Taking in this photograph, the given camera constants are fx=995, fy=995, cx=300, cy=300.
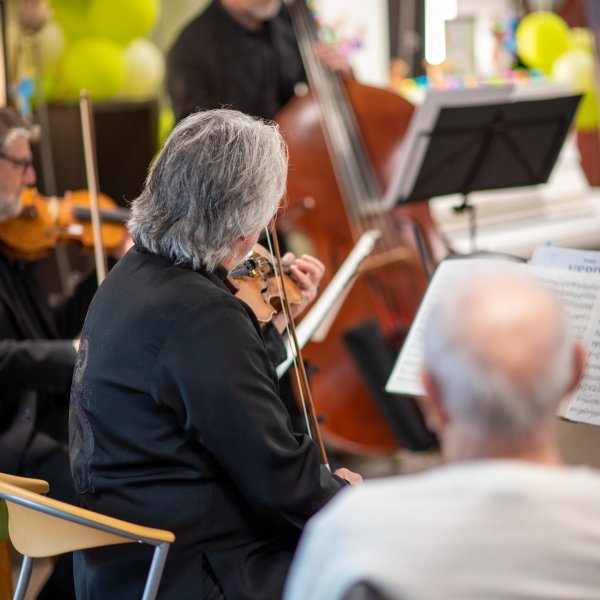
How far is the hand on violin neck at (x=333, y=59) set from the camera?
3.47 m

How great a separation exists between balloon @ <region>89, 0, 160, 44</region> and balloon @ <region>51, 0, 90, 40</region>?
5cm

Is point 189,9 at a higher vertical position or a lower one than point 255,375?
higher

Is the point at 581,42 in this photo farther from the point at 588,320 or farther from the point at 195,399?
the point at 195,399

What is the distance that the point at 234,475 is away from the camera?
5.03 feet

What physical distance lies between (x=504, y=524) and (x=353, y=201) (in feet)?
8.15

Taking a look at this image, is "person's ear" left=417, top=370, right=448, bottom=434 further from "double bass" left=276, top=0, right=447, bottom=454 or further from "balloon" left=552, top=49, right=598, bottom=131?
"balloon" left=552, top=49, right=598, bottom=131

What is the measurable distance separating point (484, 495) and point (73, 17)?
392cm

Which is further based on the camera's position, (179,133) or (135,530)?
(179,133)

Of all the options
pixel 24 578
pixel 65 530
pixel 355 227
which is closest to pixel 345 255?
pixel 355 227

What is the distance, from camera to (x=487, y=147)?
299 centimetres

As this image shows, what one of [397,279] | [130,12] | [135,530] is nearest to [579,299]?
[135,530]

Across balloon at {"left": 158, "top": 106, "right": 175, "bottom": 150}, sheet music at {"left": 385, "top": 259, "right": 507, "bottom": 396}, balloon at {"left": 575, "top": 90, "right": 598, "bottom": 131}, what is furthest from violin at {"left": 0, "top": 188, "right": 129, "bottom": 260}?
balloon at {"left": 575, "top": 90, "right": 598, "bottom": 131}

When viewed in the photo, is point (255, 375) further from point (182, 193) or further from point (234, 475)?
point (182, 193)

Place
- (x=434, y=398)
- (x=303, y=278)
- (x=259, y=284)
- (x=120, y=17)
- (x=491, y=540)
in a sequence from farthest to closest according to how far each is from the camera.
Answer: (x=120, y=17)
(x=303, y=278)
(x=259, y=284)
(x=434, y=398)
(x=491, y=540)
